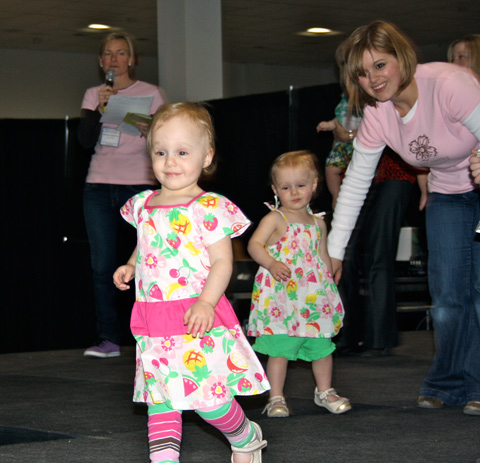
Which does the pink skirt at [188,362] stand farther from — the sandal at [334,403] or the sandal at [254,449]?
the sandal at [334,403]

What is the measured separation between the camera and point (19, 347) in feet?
19.1

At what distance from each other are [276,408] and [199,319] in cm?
113

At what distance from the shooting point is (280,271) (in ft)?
10.3

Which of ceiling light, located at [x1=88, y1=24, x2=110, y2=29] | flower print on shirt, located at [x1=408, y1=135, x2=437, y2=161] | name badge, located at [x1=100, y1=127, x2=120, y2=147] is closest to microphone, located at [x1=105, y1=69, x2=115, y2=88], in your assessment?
name badge, located at [x1=100, y1=127, x2=120, y2=147]

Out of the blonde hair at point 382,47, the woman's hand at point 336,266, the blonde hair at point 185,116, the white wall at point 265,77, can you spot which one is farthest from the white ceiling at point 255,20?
the blonde hair at point 185,116

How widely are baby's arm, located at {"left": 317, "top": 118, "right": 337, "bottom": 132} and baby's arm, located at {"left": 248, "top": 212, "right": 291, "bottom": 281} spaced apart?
4.62 ft

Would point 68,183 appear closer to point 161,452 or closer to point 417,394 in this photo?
point 417,394

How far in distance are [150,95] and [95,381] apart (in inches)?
63.8

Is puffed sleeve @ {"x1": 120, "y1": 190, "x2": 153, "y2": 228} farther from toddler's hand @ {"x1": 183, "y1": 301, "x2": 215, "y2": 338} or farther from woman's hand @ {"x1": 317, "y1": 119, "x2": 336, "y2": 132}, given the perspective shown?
woman's hand @ {"x1": 317, "y1": 119, "x2": 336, "y2": 132}

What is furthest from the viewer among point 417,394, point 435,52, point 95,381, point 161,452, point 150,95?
point 435,52

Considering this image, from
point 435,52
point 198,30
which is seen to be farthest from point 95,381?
point 435,52

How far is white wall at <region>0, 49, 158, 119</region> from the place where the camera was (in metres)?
12.8

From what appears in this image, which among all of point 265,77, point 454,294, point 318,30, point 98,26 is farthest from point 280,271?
point 265,77

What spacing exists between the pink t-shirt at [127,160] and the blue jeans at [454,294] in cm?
200
